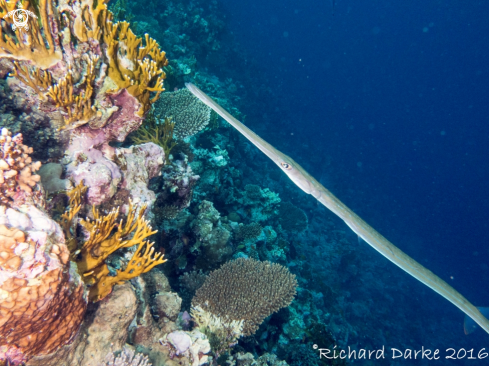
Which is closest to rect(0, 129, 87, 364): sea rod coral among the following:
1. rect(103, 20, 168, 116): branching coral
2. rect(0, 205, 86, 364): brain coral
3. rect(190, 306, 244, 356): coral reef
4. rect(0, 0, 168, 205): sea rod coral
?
rect(0, 205, 86, 364): brain coral

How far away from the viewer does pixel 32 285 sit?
4.69ft

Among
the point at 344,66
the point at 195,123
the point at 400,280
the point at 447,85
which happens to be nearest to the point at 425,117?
the point at 447,85

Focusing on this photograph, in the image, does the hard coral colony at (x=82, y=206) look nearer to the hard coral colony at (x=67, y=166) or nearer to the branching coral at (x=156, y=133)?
the hard coral colony at (x=67, y=166)

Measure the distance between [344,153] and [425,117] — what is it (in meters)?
100.0

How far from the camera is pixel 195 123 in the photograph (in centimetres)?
612

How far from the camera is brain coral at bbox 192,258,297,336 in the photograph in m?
4.00

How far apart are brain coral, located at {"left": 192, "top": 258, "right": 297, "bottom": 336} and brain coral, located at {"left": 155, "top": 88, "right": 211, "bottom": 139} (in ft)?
11.1

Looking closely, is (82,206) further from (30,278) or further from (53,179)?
(30,278)

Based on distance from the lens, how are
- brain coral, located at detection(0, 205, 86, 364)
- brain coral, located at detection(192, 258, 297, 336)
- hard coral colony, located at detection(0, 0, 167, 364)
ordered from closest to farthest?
brain coral, located at detection(0, 205, 86, 364) < hard coral colony, located at detection(0, 0, 167, 364) < brain coral, located at detection(192, 258, 297, 336)

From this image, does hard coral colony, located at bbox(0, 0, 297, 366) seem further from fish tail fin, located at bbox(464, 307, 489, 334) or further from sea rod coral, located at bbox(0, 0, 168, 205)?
fish tail fin, located at bbox(464, 307, 489, 334)

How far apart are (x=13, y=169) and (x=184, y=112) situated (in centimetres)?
488

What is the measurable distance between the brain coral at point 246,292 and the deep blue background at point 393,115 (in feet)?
58.3

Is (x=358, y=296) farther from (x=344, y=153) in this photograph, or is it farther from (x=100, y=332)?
(x=344, y=153)

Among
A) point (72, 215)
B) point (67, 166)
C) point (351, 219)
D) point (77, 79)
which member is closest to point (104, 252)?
point (72, 215)
